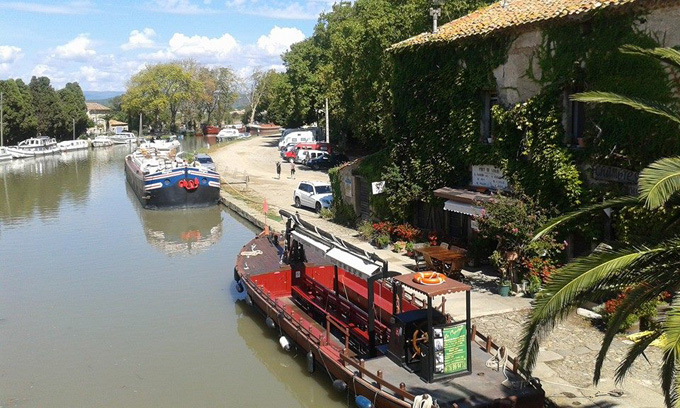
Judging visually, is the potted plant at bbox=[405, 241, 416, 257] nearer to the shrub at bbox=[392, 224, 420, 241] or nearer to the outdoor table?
the shrub at bbox=[392, 224, 420, 241]

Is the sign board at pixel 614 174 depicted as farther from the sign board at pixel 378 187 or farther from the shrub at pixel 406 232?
the sign board at pixel 378 187

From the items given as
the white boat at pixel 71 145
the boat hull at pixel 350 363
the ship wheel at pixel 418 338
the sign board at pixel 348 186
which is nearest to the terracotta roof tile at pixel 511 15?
the sign board at pixel 348 186

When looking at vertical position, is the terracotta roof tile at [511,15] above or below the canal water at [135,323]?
above

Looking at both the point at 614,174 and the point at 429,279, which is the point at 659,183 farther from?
the point at 614,174

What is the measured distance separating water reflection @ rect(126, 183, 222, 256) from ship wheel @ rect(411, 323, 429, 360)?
1755cm

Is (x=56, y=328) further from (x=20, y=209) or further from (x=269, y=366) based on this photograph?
(x=20, y=209)

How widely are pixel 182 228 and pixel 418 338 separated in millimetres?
24063

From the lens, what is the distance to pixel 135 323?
1881 centimetres

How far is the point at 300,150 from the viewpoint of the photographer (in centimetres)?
5628

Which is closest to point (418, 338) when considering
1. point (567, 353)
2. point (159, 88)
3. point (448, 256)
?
point (567, 353)

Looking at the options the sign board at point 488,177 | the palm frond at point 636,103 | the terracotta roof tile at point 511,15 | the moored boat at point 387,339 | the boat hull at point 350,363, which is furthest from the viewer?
the sign board at point 488,177

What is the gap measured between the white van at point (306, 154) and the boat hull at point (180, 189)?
47.6ft

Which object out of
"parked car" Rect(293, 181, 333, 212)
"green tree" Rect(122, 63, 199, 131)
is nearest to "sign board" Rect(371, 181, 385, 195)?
"parked car" Rect(293, 181, 333, 212)

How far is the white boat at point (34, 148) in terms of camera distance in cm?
7625
